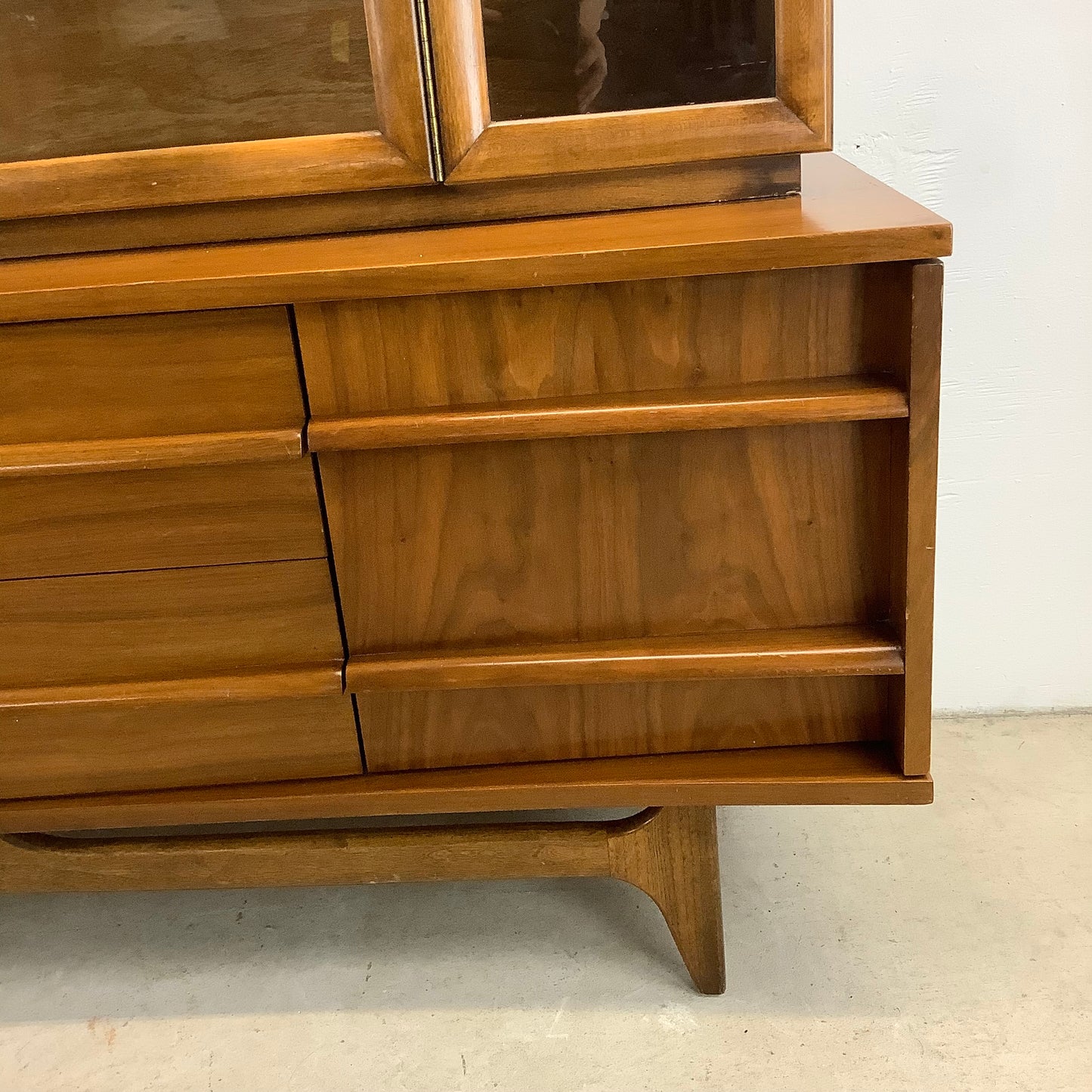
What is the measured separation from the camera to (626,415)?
71 centimetres

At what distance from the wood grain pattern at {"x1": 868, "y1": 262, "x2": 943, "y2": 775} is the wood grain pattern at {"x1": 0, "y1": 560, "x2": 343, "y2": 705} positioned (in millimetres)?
431

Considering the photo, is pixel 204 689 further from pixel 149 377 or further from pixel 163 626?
pixel 149 377

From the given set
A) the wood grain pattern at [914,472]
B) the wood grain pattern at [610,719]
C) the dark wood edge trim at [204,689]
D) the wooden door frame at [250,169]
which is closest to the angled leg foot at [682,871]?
the wood grain pattern at [610,719]

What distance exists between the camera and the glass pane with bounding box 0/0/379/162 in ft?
2.64

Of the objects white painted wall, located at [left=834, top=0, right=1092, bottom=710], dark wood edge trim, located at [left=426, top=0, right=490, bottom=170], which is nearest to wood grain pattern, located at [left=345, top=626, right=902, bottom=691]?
dark wood edge trim, located at [left=426, top=0, right=490, bottom=170]

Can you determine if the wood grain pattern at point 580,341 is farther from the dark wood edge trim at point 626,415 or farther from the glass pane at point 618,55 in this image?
the glass pane at point 618,55

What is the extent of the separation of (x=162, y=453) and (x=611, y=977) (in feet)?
2.14

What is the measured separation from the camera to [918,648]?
0.76 m

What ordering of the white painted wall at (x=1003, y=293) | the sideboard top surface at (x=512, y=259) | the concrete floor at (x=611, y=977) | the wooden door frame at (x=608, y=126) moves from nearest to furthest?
the sideboard top surface at (x=512, y=259), the wooden door frame at (x=608, y=126), the concrete floor at (x=611, y=977), the white painted wall at (x=1003, y=293)

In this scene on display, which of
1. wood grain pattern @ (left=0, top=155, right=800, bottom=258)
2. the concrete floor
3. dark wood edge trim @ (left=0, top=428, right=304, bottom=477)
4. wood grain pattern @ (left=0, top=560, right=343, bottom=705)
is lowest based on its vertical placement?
the concrete floor

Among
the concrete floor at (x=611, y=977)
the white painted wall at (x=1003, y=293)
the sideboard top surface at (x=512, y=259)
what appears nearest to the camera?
the sideboard top surface at (x=512, y=259)

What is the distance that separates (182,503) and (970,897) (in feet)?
2.86

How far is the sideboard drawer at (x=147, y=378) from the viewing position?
0.72 m

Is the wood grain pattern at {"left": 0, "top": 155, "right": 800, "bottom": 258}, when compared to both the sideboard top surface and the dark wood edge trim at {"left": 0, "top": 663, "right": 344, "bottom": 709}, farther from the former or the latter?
the dark wood edge trim at {"left": 0, "top": 663, "right": 344, "bottom": 709}
